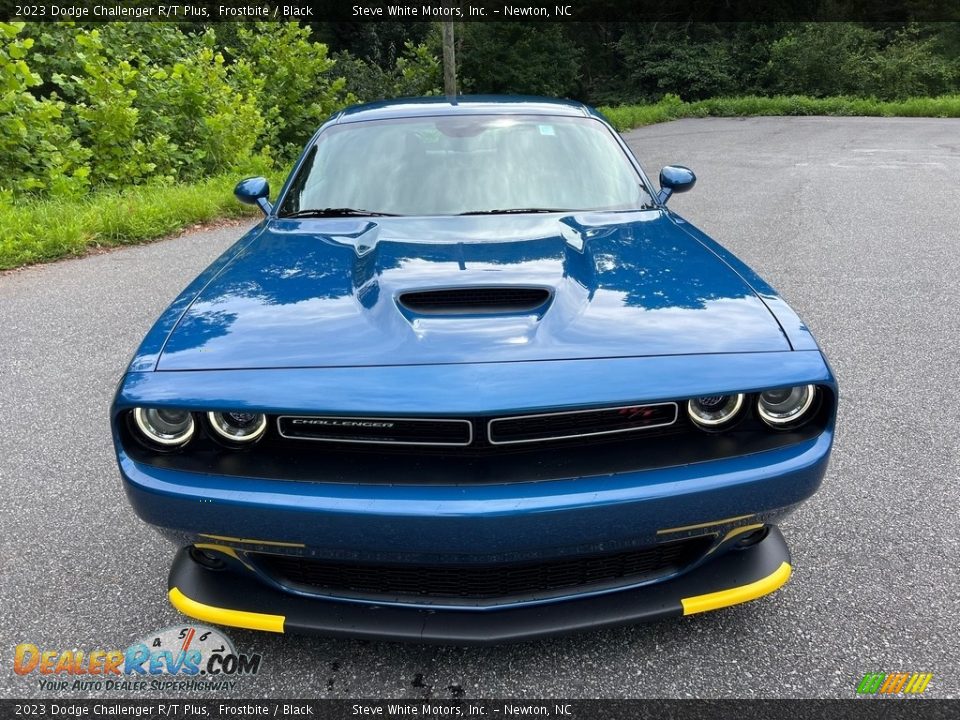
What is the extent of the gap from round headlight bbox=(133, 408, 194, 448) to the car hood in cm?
12

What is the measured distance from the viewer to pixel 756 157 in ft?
42.8

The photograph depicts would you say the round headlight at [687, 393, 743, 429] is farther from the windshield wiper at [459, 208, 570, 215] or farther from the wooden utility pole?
the wooden utility pole

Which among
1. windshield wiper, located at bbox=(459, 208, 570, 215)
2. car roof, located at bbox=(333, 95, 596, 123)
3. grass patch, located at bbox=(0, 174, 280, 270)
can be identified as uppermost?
car roof, located at bbox=(333, 95, 596, 123)

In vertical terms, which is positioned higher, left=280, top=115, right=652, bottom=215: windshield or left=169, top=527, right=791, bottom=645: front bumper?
left=280, top=115, right=652, bottom=215: windshield

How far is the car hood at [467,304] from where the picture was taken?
173 centimetres

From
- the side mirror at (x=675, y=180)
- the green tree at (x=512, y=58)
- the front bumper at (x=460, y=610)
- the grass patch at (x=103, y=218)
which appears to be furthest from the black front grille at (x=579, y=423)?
the green tree at (x=512, y=58)

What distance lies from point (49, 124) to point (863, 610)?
28.7ft

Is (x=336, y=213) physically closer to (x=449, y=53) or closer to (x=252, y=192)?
(x=252, y=192)

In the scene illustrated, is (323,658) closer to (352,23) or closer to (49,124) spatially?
(49,124)

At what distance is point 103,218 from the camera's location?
6.96 meters

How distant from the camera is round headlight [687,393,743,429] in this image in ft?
5.80

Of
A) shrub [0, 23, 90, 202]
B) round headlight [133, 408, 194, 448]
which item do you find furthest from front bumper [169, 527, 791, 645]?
shrub [0, 23, 90, 202]

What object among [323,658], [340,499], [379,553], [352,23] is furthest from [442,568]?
[352,23]

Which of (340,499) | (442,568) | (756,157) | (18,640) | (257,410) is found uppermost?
(257,410)
